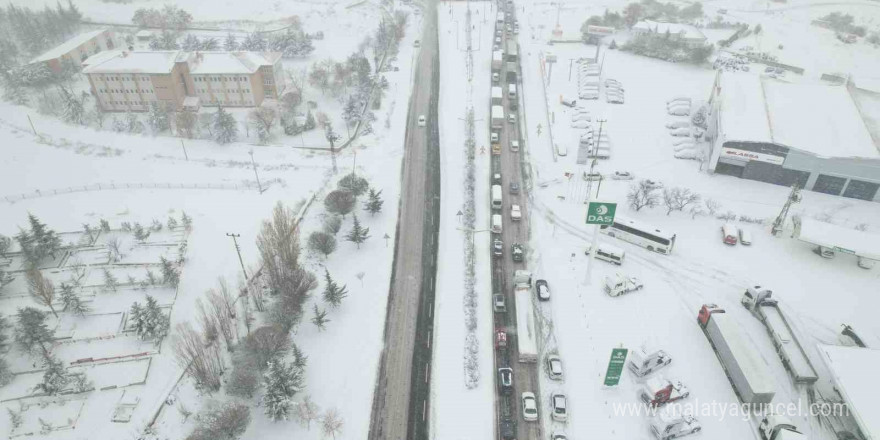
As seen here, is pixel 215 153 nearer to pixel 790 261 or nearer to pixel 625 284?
pixel 625 284

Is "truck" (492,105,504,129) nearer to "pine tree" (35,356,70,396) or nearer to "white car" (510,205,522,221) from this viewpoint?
"white car" (510,205,522,221)

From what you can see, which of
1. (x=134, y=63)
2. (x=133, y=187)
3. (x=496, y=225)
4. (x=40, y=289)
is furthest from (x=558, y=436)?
(x=134, y=63)

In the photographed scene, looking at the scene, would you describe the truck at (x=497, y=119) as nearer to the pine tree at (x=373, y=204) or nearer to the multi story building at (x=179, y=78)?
the pine tree at (x=373, y=204)

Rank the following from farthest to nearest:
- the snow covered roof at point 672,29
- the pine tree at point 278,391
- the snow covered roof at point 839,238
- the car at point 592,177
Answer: the snow covered roof at point 672,29 → the car at point 592,177 → the snow covered roof at point 839,238 → the pine tree at point 278,391

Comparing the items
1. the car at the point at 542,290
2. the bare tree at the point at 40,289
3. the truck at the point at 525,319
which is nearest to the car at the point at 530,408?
the truck at the point at 525,319

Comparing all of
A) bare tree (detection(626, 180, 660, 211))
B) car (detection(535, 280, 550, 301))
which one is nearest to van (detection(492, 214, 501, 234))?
car (detection(535, 280, 550, 301))

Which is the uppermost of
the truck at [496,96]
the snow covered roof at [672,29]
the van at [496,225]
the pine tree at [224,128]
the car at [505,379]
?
the snow covered roof at [672,29]
